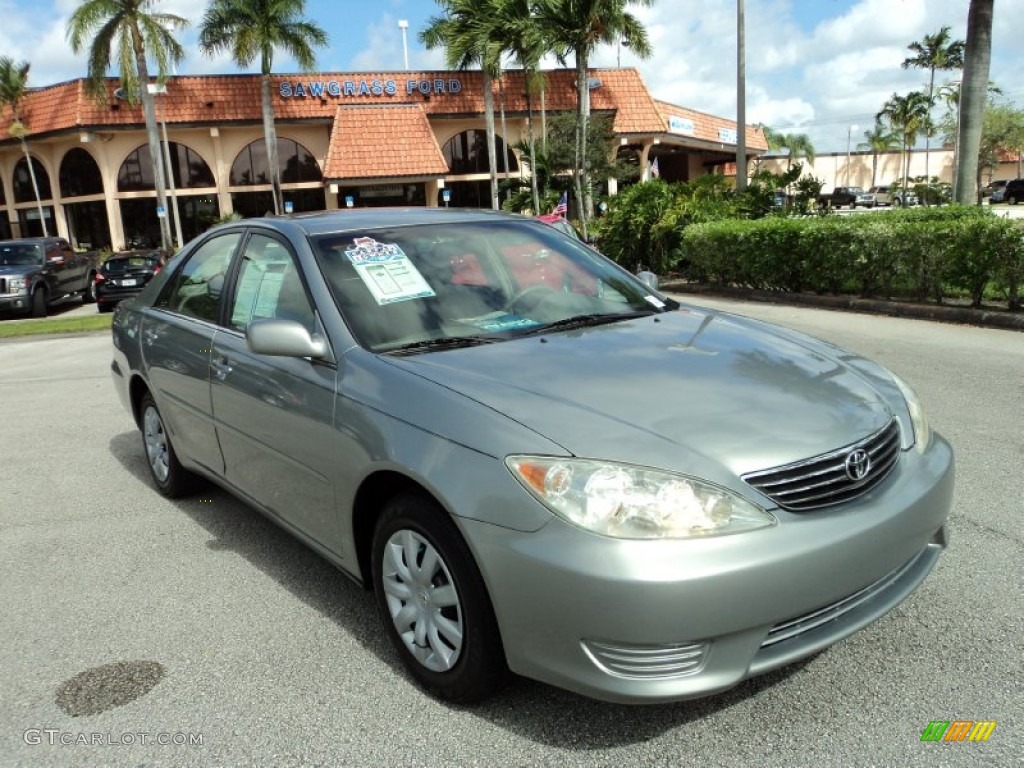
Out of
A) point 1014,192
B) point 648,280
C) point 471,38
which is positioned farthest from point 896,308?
point 1014,192

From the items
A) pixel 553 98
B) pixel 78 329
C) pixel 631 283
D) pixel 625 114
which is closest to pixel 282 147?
pixel 553 98

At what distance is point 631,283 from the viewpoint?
4.22m

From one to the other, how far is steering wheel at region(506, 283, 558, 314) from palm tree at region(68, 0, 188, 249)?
31566mm

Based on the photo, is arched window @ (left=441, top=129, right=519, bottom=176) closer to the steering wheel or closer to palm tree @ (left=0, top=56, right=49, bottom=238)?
palm tree @ (left=0, top=56, right=49, bottom=238)

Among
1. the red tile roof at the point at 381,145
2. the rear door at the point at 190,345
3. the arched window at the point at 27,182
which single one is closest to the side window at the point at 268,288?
the rear door at the point at 190,345

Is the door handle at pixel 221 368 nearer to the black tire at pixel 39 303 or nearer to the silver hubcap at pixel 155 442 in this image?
the silver hubcap at pixel 155 442

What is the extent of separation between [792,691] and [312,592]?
6.82ft

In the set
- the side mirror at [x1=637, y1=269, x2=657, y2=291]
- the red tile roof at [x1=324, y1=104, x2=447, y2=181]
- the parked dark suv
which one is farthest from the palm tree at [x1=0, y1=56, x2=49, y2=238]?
the parked dark suv

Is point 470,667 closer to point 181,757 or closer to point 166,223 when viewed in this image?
point 181,757

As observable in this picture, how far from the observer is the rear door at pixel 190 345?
4207 millimetres

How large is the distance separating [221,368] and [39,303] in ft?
58.7

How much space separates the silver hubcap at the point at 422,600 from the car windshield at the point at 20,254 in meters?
20.1

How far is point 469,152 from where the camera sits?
128 feet

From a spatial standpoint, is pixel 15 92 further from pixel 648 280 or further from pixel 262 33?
pixel 648 280
